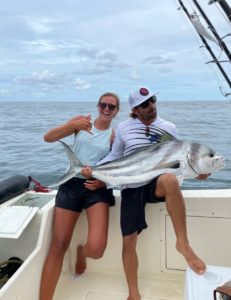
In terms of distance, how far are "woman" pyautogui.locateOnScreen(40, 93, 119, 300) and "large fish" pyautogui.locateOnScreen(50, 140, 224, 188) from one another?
154 millimetres

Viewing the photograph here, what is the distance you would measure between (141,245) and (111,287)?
0.37m

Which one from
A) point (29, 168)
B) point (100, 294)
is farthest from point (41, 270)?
point (29, 168)

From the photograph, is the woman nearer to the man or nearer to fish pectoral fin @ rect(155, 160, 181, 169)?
the man

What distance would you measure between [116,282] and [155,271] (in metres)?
0.30

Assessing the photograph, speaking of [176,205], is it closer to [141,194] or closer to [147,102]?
[141,194]

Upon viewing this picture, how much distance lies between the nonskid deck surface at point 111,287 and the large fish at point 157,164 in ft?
Answer: 2.52

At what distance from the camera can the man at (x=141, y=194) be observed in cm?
221

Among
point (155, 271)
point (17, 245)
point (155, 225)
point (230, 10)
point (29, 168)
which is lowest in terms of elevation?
point (155, 271)

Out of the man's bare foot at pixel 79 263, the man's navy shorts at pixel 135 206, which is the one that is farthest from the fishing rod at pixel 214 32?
the man's bare foot at pixel 79 263

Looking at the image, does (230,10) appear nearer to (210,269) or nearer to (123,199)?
(123,199)

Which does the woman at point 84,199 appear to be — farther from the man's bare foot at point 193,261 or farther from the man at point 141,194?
the man's bare foot at point 193,261

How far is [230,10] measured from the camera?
246 centimetres

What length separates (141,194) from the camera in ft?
7.80

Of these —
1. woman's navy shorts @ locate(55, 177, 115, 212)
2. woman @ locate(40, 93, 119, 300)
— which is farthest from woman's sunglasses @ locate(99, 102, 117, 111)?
woman's navy shorts @ locate(55, 177, 115, 212)
